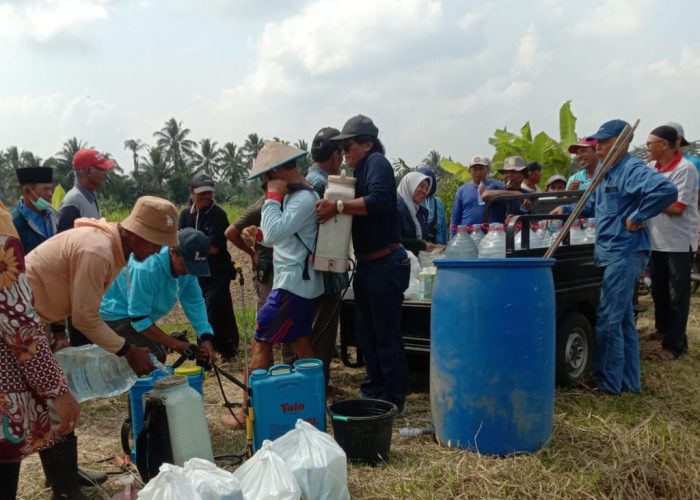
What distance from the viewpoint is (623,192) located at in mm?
4543

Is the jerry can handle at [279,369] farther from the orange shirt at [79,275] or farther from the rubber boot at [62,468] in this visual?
the rubber boot at [62,468]

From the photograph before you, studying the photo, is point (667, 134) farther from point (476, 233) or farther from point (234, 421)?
point (234, 421)

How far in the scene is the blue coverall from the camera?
4543mm

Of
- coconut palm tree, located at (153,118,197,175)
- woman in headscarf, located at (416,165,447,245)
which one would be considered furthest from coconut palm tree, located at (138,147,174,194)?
woman in headscarf, located at (416,165,447,245)

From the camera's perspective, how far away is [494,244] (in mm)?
4840

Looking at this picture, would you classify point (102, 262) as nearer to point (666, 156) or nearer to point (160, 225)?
point (160, 225)

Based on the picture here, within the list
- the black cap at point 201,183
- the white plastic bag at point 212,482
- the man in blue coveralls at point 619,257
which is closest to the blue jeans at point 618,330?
the man in blue coveralls at point 619,257

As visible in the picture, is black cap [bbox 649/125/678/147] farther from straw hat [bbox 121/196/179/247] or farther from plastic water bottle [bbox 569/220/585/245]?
straw hat [bbox 121/196/179/247]

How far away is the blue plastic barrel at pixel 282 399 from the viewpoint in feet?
10.9

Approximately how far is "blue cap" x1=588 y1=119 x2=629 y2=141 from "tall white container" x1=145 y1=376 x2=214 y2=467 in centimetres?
347

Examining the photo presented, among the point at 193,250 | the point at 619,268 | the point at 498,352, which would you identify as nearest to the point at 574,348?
the point at 619,268

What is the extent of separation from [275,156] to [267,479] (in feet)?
7.02

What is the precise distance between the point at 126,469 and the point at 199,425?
0.78 m

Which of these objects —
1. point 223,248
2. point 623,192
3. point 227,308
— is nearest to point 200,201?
point 223,248
